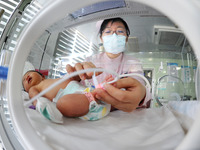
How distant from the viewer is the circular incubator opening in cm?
41

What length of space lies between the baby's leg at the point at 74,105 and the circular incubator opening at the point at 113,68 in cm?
3

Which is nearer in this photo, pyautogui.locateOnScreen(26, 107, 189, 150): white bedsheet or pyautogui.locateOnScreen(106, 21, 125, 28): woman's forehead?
pyautogui.locateOnScreen(26, 107, 189, 150): white bedsheet

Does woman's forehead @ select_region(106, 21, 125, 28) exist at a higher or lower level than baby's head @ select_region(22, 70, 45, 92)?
higher

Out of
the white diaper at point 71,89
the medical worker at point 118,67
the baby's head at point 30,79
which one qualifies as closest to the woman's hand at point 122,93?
the medical worker at point 118,67

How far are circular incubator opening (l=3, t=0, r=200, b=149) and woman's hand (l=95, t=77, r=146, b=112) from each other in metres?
0.04

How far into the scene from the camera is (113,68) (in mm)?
847

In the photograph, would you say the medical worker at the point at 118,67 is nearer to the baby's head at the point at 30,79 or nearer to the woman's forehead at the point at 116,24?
the woman's forehead at the point at 116,24

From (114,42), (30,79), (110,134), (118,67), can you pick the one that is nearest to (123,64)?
(118,67)

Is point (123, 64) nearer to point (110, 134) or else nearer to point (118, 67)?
point (118, 67)

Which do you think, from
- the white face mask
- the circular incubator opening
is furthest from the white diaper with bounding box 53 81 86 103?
the white face mask

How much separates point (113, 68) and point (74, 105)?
0.33 m

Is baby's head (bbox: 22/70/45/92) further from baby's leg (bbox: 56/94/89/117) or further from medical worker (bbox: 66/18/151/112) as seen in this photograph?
baby's leg (bbox: 56/94/89/117)

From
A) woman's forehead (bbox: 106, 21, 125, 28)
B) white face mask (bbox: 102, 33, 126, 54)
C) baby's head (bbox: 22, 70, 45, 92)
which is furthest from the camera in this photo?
baby's head (bbox: 22, 70, 45, 92)

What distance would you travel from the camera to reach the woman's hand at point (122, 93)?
22.5 inches
